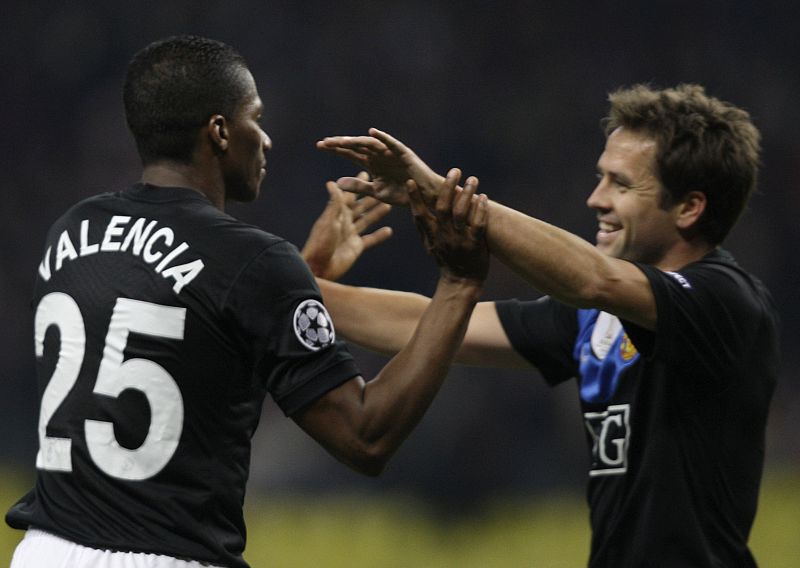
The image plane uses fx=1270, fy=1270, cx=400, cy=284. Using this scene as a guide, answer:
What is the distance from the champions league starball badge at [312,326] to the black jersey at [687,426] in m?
1.00

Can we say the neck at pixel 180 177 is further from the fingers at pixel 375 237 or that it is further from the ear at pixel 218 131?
the fingers at pixel 375 237

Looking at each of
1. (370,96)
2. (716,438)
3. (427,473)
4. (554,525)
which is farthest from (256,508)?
(716,438)

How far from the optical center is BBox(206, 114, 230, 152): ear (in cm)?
325

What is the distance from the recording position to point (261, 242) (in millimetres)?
3037

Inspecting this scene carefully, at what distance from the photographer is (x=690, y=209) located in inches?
157

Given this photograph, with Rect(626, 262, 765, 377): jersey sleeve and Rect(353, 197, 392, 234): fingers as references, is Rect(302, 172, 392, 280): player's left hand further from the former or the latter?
Rect(626, 262, 765, 377): jersey sleeve

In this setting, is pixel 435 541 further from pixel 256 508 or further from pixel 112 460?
pixel 112 460

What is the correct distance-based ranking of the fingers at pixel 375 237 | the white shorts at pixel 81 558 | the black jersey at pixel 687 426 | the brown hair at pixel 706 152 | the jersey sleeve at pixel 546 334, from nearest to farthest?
the white shorts at pixel 81 558 < the black jersey at pixel 687 426 < the brown hair at pixel 706 152 < the jersey sleeve at pixel 546 334 < the fingers at pixel 375 237

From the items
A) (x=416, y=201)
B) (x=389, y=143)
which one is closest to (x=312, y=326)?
(x=416, y=201)

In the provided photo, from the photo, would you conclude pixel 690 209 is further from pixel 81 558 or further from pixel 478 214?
pixel 81 558

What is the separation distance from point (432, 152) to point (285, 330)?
7.24m

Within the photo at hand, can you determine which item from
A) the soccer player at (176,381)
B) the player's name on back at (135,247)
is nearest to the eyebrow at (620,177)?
the soccer player at (176,381)

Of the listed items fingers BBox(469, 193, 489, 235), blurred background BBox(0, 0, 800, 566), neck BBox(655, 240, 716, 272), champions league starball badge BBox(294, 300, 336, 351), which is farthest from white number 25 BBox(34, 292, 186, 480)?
blurred background BBox(0, 0, 800, 566)

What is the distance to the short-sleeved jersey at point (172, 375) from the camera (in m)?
2.96
